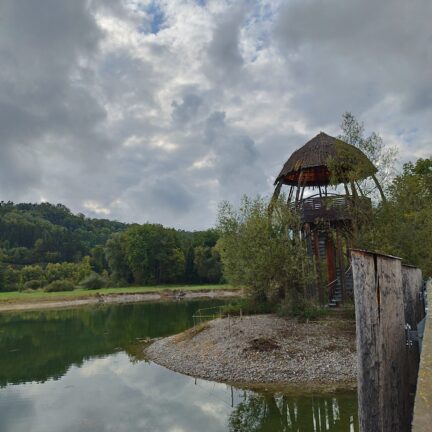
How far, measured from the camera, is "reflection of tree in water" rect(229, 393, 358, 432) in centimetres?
1344

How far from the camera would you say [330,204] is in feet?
84.6

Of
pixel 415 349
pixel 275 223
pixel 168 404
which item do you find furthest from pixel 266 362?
pixel 415 349

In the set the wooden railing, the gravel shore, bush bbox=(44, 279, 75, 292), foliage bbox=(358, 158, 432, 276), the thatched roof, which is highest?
the thatched roof

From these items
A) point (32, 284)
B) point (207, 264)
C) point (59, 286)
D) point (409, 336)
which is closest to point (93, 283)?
point (59, 286)

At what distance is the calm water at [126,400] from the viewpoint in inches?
568

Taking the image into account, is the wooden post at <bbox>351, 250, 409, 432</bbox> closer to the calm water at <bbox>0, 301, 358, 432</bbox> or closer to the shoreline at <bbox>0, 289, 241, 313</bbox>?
the calm water at <bbox>0, 301, 358, 432</bbox>

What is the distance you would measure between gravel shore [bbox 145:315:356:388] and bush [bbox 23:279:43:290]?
226ft

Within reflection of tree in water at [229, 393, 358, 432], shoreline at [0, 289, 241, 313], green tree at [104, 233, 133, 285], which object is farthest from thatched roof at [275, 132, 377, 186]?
green tree at [104, 233, 133, 285]

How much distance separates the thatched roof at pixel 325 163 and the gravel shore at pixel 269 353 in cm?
909

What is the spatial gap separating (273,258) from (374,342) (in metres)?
23.1

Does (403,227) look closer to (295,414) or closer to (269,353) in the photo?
(269,353)

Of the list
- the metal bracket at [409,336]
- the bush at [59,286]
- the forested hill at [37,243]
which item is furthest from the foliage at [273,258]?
the forested hill at [37,243]

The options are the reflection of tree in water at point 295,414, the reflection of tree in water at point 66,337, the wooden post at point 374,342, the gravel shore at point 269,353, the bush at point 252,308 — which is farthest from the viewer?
the bush at point 252,308

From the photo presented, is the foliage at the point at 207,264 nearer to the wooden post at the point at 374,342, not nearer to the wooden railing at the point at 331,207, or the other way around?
the wooden railing at the point at 331,207
